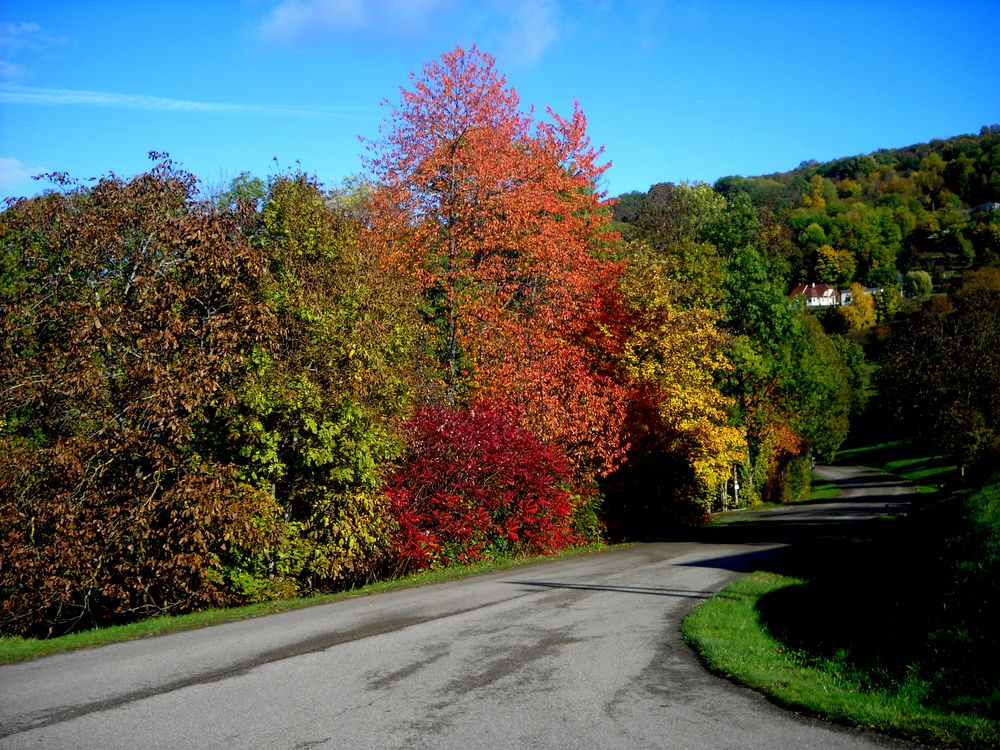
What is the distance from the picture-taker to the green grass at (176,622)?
10.4m

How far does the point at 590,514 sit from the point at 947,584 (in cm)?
1745

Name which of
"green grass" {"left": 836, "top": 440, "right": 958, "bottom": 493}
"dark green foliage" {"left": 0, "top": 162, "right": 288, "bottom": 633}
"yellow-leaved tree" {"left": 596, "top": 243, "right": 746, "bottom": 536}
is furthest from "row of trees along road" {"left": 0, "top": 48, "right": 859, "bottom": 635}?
"green grass" {"left": 836, "top": 440, "right": 958, "bottom": 493}

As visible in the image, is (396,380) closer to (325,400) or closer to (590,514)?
(325,400)

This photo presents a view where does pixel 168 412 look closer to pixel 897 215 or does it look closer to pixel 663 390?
pixel 663 390

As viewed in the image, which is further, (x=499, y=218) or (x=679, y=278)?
(x=679, y=278)

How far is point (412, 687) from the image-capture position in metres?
8.34

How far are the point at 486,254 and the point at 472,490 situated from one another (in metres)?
8.00

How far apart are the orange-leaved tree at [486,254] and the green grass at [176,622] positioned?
691 cm

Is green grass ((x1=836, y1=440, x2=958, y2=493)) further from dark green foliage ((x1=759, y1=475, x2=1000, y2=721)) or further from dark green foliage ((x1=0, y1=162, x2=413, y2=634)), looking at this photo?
dark green foliage ((x1=0, y1=162, x2=413, y2=634))

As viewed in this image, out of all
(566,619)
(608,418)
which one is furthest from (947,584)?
(608,418)

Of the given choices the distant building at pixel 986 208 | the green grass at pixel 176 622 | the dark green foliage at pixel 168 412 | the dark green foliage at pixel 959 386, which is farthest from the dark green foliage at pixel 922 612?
the distant building at pixel 986 208

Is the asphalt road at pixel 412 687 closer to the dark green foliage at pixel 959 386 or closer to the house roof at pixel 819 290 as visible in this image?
the dark green foliage at pixel 959 386

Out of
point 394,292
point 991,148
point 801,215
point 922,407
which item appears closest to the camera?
point 394,292

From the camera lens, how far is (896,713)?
24.0 feet
